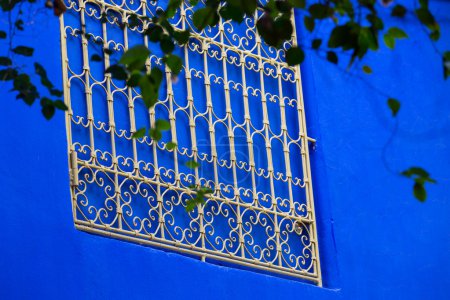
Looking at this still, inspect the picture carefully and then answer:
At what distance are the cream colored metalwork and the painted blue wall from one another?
131mm

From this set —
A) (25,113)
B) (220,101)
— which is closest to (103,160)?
(25,113)

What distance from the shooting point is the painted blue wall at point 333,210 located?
458 centimetres

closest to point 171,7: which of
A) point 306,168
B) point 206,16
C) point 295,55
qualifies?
point 206,16

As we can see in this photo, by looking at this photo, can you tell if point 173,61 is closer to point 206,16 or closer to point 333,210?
point 206,16

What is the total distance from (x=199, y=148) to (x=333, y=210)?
917 millimetres

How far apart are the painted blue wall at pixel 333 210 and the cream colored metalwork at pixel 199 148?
0.13 meters

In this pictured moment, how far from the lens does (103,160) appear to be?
509 centimetres

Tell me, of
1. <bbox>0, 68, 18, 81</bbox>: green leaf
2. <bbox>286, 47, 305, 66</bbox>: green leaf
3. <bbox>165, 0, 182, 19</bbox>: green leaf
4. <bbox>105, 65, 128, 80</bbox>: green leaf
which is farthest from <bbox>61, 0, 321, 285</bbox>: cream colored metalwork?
<bbox>286, 47, 305, 66</bbox>: green leaf

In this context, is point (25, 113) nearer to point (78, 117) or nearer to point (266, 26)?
point (78, 117)

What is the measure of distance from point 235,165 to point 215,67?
0.56 meters

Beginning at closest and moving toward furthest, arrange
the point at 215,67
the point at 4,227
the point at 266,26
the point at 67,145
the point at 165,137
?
the point at 266,26 < the point at 4,227 < the point at 67,145 < the point at 165,137 < the point at 215,67

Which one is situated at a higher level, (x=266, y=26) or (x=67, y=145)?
(x=67, y=145)

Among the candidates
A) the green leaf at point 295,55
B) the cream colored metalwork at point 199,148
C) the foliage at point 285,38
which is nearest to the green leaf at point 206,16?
the foliage at point 285,38

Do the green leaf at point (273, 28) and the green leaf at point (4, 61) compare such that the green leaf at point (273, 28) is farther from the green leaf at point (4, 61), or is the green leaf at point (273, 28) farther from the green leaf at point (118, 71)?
the green leaf at point (4, 61)
